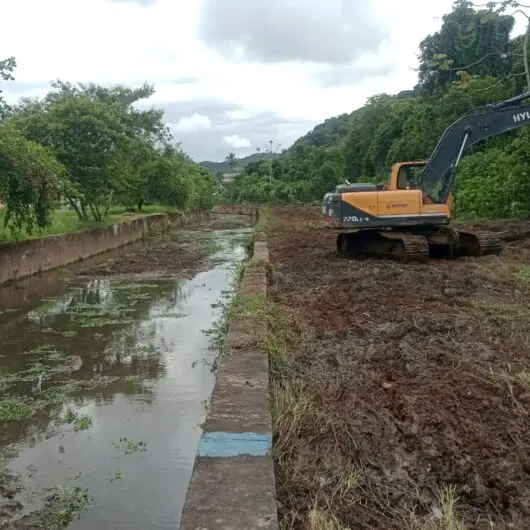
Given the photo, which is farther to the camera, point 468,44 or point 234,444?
point 468,44

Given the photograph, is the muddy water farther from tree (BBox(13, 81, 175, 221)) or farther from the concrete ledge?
tree (BBox(13, 81, 175, 221))

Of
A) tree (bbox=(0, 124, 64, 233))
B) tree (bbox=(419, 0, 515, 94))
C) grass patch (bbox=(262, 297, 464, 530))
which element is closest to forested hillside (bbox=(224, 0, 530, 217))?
tree (bbox=(419, 0, 515, 94))

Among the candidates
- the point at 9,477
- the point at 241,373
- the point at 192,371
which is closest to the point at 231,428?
the point at 241,373

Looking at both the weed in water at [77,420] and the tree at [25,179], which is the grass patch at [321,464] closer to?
the weed in water at [77,420]

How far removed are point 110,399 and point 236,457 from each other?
3138 millimetres

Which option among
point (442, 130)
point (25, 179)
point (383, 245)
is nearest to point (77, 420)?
point (25, 179)

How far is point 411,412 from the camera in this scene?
499cm

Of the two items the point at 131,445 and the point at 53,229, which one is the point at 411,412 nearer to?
the point at 131,445

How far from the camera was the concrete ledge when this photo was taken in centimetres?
338

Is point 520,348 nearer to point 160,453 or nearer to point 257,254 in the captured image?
point 160,453

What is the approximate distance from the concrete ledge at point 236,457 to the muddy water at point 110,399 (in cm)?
53

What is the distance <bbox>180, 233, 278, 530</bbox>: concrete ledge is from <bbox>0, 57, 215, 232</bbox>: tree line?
29.0 feet

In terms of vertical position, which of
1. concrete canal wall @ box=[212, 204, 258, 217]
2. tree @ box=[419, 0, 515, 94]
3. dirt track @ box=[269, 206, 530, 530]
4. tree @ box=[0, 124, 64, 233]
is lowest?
concrete canal wall @ box=[212, 204, 258, 217]

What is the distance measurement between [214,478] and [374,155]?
47.1 metres
